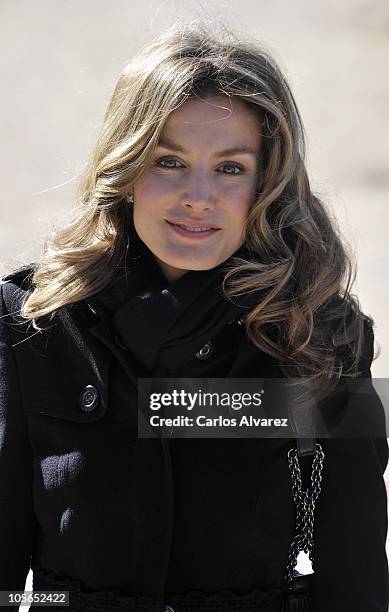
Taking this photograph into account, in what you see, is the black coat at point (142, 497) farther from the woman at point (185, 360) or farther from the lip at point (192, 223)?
the lip at point (192, 223)

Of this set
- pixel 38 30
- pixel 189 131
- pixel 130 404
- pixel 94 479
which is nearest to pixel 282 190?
pixel 189 131

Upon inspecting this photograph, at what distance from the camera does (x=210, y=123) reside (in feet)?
7.01

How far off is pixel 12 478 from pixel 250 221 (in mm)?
689

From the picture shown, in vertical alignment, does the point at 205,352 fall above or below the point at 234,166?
below

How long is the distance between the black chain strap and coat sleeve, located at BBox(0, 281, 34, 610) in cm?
52

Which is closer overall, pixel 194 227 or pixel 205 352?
pixel 194 227

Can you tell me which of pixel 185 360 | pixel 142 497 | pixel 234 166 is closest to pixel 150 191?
pixel 234 166

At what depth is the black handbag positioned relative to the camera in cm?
214

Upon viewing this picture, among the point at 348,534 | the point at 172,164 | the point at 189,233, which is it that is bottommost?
the point at 348,534

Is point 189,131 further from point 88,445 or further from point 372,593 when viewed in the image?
point 372,593

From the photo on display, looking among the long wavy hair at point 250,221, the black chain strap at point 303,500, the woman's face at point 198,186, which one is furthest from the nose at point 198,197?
the black chain strap at point 303,500

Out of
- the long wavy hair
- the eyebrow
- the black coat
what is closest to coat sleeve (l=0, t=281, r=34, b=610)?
the black coat

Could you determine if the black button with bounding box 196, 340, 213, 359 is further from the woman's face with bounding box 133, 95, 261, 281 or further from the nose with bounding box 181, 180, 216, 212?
the nose with bounding box 181, 180, 216, 212

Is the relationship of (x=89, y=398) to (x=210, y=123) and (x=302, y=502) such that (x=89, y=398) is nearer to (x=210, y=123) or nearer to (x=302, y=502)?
(x=302, y=502)
